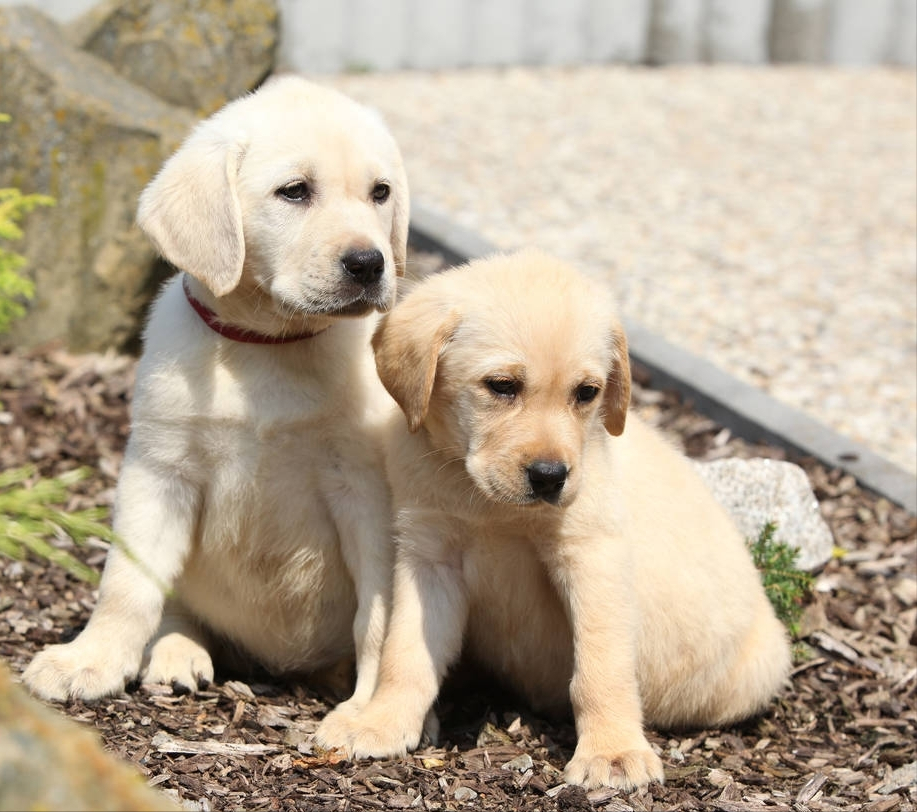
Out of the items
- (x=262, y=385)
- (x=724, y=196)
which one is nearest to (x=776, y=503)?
(x=262, y=385)

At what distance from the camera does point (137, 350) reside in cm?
736

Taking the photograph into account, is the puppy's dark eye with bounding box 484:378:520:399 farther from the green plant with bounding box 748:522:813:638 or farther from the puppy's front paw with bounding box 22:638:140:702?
the green plant with bounding box 748:522:813:638

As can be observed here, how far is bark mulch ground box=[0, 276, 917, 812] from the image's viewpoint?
3.77 m

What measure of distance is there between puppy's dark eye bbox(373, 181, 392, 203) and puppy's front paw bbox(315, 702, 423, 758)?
1.62 metres

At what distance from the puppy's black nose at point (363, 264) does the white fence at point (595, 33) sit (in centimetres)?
979

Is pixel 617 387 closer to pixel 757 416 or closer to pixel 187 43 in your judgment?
pixel 757 416

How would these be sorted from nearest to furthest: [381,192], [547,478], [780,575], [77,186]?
[547,478] < [381,192] < [780,575] < [77,186]

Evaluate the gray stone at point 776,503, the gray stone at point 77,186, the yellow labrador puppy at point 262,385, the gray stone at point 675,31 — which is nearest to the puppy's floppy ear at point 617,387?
the yellow labrador puppy at point 262,385

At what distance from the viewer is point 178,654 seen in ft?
14.8

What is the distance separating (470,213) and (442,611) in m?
6.07

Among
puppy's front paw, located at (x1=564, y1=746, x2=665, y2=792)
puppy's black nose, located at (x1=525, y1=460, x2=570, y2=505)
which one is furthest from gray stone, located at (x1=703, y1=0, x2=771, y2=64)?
puppy's front paw, located at (x1=564, y1=746, x2=665, y2=792)

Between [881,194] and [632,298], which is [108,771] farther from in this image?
[881,194]

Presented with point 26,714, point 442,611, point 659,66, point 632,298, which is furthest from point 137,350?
point 659,66

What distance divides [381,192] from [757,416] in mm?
3165
